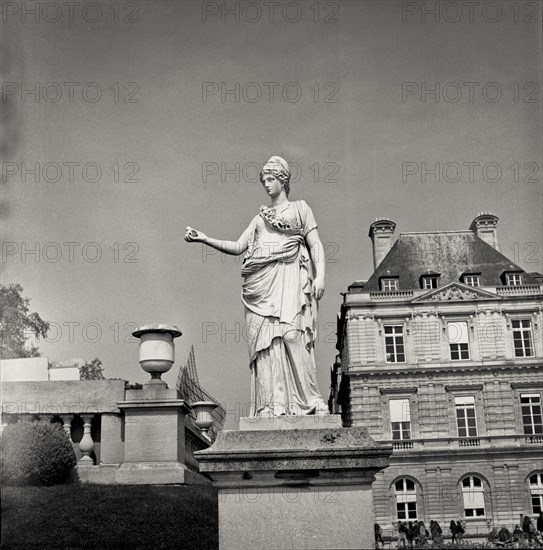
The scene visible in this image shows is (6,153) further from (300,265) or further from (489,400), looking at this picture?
(489,400)

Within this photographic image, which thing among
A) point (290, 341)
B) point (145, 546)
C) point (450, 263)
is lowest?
point (145, 546)

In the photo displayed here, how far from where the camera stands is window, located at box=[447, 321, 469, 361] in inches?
2085

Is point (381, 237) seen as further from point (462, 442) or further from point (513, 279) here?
point (462, 442)

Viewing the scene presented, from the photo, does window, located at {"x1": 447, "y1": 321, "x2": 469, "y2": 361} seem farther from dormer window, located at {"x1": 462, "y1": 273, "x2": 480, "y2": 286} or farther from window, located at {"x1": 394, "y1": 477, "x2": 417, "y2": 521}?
window, located at {"x1": 394, "y1": 477, "x2": 417, "y2": 521}

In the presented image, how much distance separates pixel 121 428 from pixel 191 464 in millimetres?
2037

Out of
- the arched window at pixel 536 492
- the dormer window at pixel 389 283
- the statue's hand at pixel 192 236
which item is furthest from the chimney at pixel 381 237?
the statue's hand at pixel 192 236

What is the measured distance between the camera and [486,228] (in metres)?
58.7

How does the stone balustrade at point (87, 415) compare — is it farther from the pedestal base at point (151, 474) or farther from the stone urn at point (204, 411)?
the stone urn at point (204, 411)

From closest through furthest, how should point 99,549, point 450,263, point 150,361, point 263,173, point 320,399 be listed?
point 320,399
point 263,173
point 99,549
point 150,361
point 450,263

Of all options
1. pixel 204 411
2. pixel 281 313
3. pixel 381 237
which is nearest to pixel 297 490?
pixel 281 313

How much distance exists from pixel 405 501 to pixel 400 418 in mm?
5506

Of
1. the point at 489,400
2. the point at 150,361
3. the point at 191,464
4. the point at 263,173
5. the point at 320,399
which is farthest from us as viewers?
the point at 489,400

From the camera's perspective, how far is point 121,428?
44.2ft

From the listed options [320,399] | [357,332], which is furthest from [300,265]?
[357,332]
